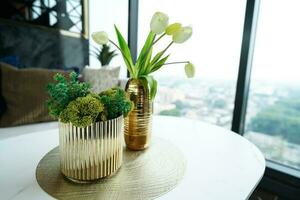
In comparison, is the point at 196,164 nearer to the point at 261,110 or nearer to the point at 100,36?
the point at 100,36

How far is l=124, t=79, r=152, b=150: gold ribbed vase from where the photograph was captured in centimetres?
85

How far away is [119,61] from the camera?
9.09 feet

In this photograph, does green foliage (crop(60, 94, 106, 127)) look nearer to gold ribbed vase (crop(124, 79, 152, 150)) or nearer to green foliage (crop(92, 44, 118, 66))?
gold ribbed vase (crop(124, 79, 152, 150))

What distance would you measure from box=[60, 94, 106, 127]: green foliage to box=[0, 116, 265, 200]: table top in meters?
0.21

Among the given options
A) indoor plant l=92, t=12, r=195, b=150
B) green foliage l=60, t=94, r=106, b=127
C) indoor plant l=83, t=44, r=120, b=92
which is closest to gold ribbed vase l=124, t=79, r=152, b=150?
indoor plant l=92, t=12, r=195, b=150

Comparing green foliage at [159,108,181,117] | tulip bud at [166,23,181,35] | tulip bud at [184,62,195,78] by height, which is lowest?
green foliage at [159,108,181,117]

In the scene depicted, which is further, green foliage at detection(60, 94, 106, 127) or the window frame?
the window frame

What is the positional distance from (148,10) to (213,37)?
3.37 ft

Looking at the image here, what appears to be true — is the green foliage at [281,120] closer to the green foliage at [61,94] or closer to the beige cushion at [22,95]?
the green foliage at [61,94]

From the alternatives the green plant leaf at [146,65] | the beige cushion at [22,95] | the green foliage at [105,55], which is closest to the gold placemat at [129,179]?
the green plant leaf at [146,65]

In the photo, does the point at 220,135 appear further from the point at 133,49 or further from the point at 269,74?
the point at 133,49

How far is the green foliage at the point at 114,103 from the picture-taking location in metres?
0.66

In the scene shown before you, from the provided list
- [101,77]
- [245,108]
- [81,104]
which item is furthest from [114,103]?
[245,108]

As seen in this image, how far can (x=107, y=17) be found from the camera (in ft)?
8.61
